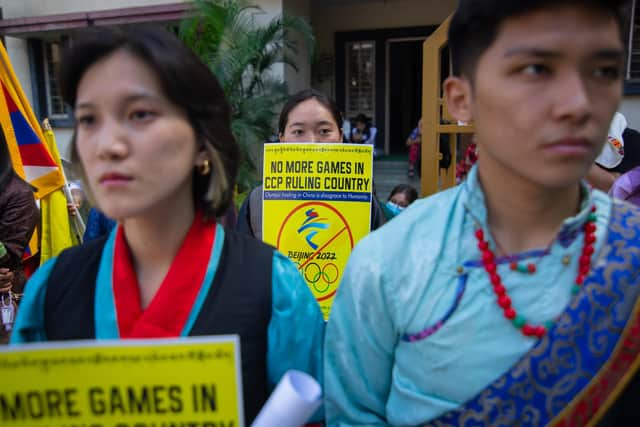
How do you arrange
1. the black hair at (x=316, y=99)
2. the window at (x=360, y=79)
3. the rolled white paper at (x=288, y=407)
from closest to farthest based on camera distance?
1. the rolled white paper at (x=288, y=407)
2. the black hair at (x=316, y=99)
3. the window at (x=360, y=79)

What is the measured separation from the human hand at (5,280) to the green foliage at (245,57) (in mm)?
4383

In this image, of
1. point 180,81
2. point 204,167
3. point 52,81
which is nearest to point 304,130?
point 204,167

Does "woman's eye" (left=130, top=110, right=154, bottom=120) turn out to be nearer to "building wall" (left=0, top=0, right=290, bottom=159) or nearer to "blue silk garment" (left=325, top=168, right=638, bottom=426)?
"blue silk garment" (left=325, top=168, right=638, bottom=426)

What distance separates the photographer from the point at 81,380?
43.9 inches

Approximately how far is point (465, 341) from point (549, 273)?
0.24 meters

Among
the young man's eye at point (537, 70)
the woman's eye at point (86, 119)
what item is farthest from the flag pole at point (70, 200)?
the young man's eye at point (537, 70)

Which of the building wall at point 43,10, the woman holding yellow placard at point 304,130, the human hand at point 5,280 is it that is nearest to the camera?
the woman holding yellow placard at point 304,130

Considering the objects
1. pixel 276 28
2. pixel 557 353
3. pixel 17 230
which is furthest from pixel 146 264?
pixel 276 28

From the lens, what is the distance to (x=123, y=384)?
3.67 feet

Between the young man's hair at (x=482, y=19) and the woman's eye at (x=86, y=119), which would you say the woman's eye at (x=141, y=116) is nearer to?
the woman's eye at (x=86, y=119)

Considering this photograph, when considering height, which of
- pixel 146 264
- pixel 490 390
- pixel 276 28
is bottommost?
pixel 490 390

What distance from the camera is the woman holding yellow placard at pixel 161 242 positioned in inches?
46.6

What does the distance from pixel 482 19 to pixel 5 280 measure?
120 inches

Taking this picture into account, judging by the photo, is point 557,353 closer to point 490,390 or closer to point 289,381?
point 490,390
